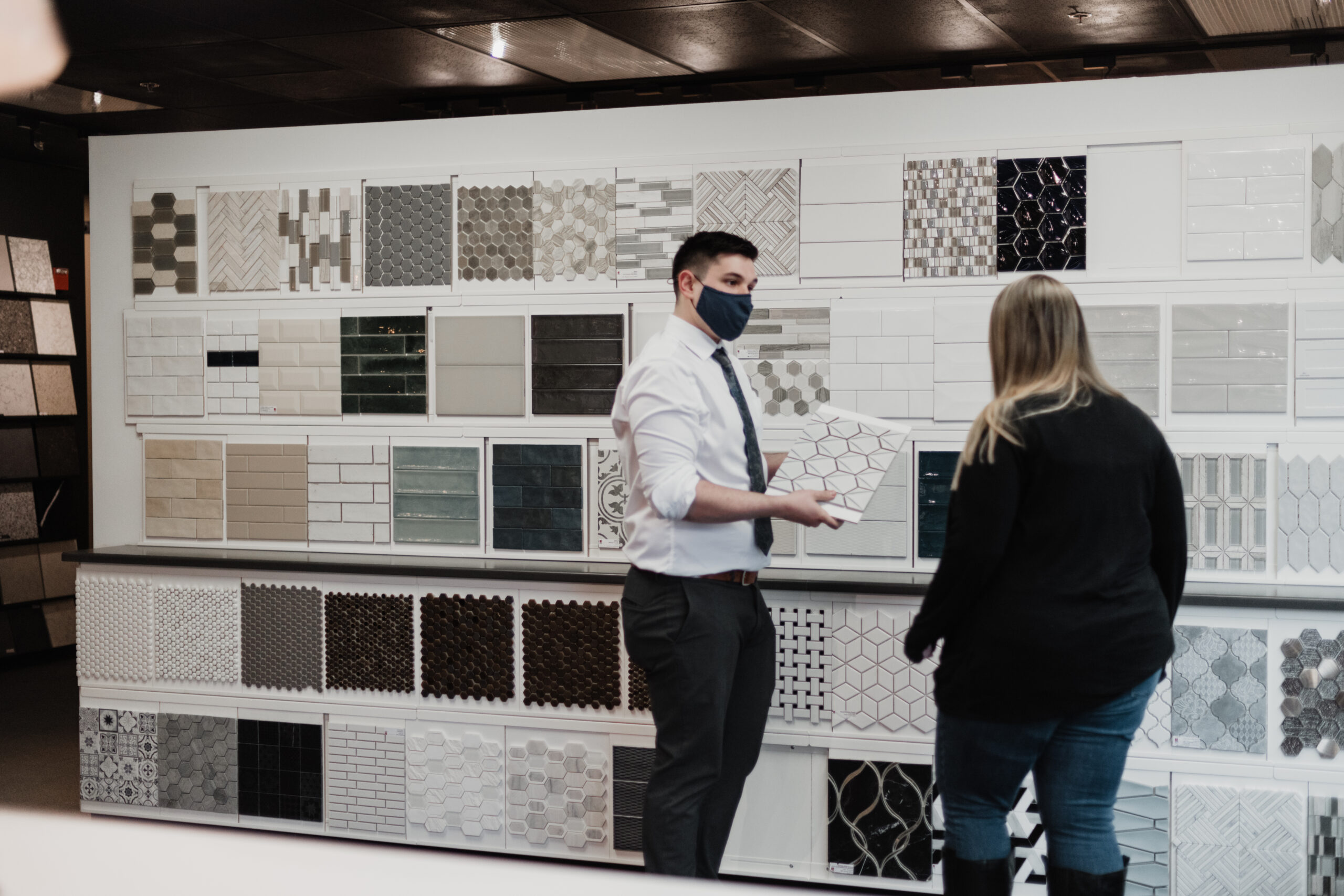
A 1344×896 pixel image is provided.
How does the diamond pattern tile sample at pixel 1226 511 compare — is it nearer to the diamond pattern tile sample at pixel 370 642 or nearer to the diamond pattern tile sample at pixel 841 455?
the diamond pattern tile sample at pixel 841 455

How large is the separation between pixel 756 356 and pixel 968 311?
0.62 meters

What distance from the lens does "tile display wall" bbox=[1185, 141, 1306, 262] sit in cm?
318

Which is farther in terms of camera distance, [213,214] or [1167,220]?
[213,214]

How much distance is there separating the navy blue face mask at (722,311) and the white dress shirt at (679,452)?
37mm

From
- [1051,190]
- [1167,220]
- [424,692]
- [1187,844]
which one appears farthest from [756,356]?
[1187,844]

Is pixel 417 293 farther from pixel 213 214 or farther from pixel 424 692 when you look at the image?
pixel 424 692

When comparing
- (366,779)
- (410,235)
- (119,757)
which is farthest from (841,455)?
(119,757)

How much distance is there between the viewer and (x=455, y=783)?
3637 millimetres

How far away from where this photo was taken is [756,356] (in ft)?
11.7

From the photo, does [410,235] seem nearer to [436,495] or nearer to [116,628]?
[436,495]

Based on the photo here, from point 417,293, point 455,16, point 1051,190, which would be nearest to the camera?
point 1051,190

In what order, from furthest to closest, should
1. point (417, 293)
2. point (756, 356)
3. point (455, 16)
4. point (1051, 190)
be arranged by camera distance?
point (455, 16) < point (417, 293) < point (756, 356) < point (1051, 190)

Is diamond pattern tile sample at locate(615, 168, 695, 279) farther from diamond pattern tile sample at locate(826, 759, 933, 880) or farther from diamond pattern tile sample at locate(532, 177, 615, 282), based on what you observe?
diamond pattern tile sample at locate(826, 759, 933, 880)

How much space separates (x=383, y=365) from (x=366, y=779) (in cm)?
130
